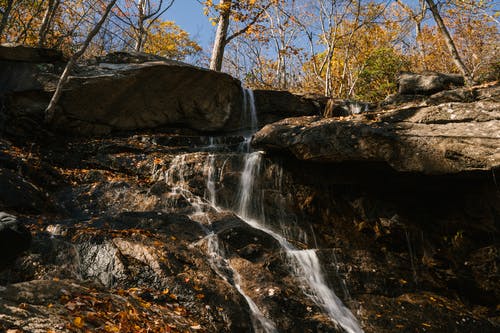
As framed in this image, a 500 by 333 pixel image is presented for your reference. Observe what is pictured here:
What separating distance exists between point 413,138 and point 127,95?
8472 millimetres

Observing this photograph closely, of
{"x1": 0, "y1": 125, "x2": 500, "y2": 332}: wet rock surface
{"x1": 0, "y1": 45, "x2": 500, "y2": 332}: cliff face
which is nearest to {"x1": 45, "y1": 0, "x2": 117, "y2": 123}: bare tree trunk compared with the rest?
{"x1": 0, "y1": 45, "x2": 500, "y2": 332}: cliff face

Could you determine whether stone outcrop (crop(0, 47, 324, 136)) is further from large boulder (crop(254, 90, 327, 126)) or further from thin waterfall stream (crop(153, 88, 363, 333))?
thin waterfall stream (crop(153, 88, 363, 333))

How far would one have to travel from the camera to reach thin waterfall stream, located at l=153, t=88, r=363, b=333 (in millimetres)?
5789

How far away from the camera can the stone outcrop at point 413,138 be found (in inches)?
278

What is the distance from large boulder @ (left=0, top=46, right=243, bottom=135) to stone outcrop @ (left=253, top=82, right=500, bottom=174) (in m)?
4.76

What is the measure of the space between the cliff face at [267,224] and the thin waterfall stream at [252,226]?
35mm

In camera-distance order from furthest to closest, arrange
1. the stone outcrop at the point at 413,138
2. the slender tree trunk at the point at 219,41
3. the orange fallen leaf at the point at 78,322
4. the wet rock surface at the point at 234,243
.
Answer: the slender tree trunk at the point at 219,41
the stone outcrop at the point at 413,138
the wet rock surface at the point at 234,243
the orange fallen leaf at the point at 78,322

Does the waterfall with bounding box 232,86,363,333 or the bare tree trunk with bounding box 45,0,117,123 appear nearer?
the waterfall with bounding box 232,86,363,333

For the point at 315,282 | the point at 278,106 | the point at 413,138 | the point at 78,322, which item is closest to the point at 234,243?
the point at 315,282

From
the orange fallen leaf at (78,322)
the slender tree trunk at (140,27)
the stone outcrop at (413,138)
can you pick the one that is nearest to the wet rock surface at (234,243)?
the orange fallen leaf at (78,322)

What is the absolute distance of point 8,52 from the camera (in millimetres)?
11453

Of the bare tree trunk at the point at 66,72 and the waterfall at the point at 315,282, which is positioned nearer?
the waterfall at the point at 315,282

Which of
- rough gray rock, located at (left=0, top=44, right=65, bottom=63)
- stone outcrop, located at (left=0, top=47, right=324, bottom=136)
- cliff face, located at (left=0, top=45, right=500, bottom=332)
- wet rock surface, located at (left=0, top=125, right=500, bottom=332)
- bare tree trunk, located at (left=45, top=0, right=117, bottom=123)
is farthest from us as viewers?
rough gray rock, located at (left=0, top=44, right=65, bottom=63)

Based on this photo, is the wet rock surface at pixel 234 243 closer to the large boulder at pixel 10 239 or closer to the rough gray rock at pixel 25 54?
the large boulder at pixel 10 239
